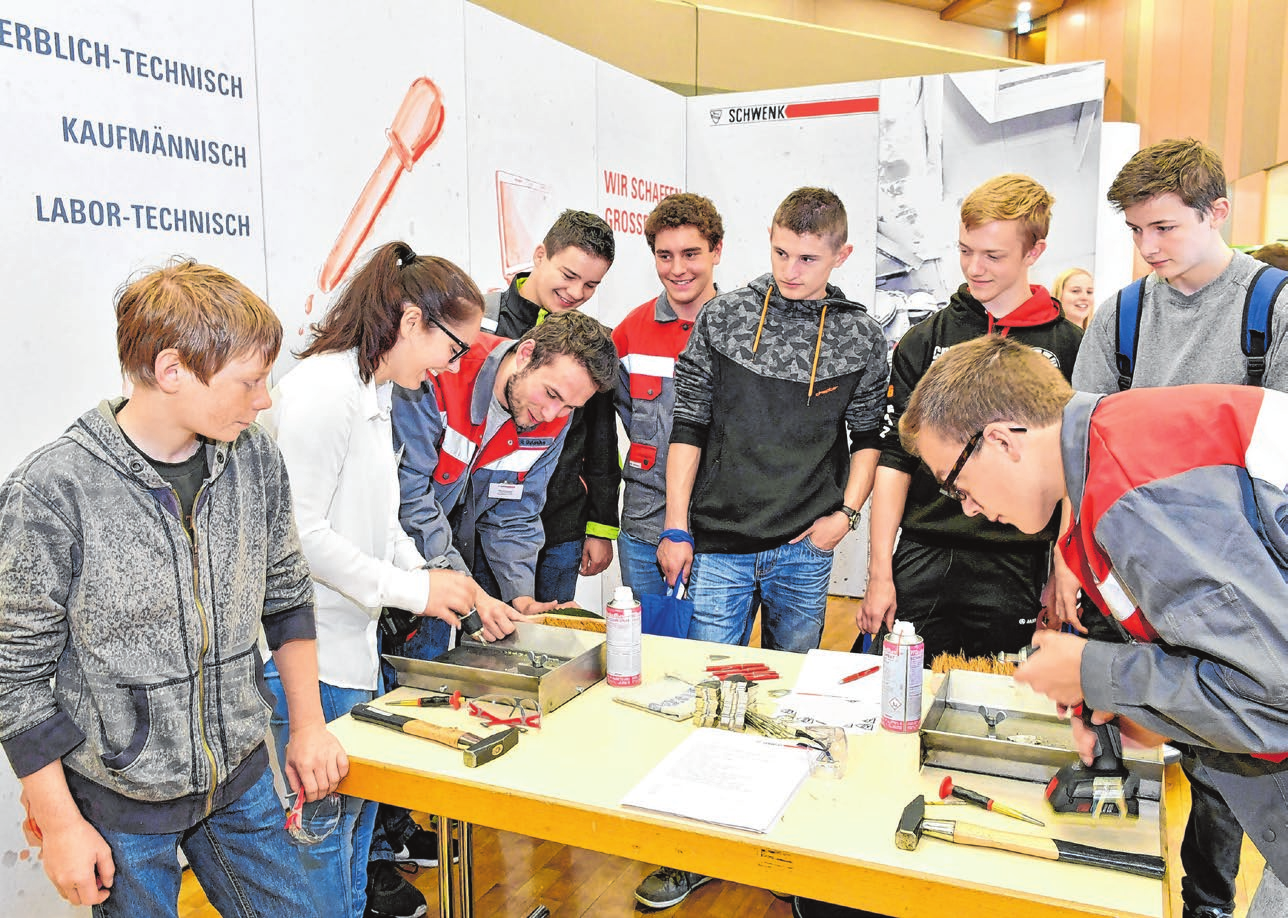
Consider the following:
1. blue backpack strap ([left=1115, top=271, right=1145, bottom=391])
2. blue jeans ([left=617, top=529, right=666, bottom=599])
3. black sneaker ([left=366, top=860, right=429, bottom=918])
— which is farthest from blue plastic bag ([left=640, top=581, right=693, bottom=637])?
blue backpack strap ([left=1115, top=271, right=1145, bottom=391])

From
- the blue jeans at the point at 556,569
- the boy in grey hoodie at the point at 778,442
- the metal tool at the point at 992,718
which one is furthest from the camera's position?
the blue jeans at the point at 556,569

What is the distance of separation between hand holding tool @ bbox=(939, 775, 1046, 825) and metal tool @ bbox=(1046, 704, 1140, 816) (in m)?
0.06

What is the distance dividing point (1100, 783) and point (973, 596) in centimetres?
83

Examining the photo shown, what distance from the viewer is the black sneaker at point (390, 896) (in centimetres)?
227

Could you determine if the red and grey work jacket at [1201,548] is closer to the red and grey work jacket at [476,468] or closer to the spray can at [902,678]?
the spray can at [902,678]

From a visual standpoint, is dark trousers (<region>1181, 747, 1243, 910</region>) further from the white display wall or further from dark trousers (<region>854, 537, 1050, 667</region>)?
the white display wall

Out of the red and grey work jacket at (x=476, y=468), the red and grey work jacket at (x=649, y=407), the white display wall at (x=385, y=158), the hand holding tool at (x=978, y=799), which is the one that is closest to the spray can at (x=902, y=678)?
the hand holding tool at (x=978, y=799)

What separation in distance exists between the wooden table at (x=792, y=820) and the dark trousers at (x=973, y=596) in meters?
0.63

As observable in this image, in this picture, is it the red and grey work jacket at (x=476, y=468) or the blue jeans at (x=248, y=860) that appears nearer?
the blue jeans at (x=248, y=860)

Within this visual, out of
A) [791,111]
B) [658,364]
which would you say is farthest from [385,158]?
[791,111]

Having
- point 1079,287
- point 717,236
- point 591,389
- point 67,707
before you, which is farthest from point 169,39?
point 1079,287

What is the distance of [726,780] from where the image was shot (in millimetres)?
1374

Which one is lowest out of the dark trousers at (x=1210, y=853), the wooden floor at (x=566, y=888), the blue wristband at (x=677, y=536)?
the wooden floor at (x=566, y=888)

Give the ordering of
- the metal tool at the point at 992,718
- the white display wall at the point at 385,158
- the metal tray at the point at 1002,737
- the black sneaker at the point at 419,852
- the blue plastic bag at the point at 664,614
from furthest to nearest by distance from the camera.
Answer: the blue plastic bag at the point at 664,614 → the black sneaker at the point at 419,852 → the white display wall at the point at 385,158 → the metal tool at the point at 992,718 → the metal tray at the point at 1002,737
